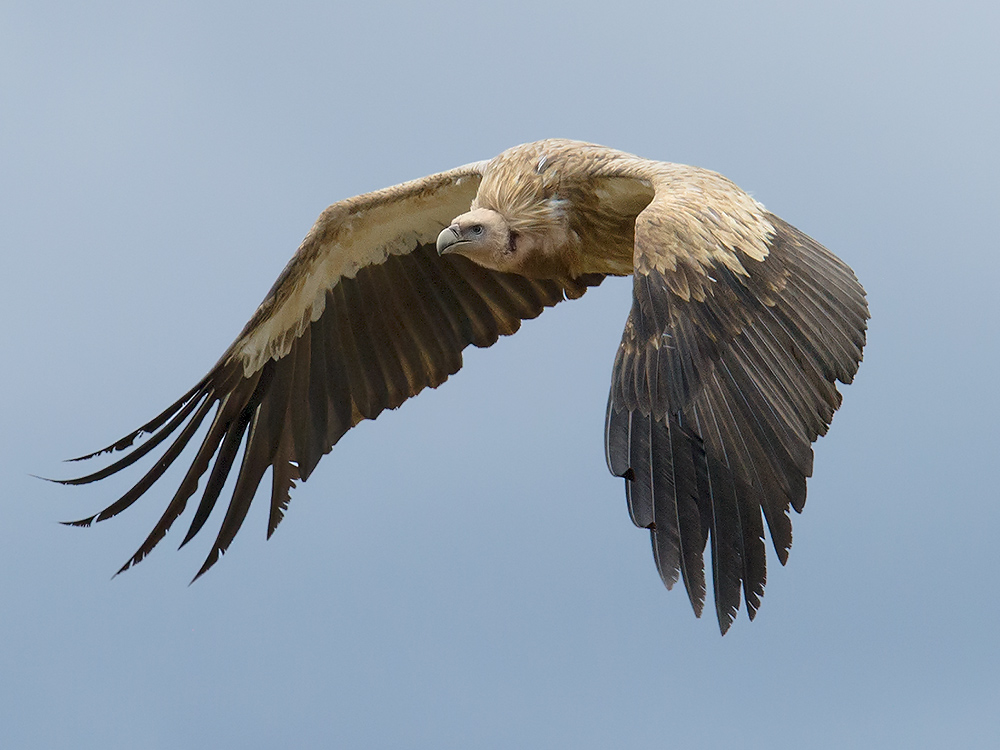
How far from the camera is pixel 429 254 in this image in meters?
8.92

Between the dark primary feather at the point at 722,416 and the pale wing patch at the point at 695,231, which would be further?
the pale wing patch at the point at 695,231

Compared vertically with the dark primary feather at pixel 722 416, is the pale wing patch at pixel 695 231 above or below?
above

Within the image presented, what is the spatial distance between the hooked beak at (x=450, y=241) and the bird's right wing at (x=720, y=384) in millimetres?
1382

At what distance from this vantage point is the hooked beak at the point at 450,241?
775 cm

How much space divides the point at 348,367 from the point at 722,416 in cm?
333

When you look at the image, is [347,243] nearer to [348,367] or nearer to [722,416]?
[348,367]

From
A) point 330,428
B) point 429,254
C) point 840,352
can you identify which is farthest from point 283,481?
point 840,352

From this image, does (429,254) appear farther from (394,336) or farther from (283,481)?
(283,481)

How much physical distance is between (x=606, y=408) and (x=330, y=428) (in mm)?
3060

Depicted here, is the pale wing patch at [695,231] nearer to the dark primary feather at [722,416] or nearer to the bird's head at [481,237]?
the dark primary feather at [722,416]

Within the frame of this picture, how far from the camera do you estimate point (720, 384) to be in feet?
19.9

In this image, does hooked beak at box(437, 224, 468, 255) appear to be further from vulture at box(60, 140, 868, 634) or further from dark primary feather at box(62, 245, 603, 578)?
dark primary feather at box(62, 245, 603, 578)

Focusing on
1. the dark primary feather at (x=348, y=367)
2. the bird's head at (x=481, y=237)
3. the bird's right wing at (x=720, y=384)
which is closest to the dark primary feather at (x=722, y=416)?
the bird's right wing at (x=720, y=384)

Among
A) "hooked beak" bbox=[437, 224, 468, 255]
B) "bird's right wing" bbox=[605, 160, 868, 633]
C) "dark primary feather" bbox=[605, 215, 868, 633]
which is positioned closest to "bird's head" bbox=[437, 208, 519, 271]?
"hooked beak" bbox=[437, 224, 468, 255]
